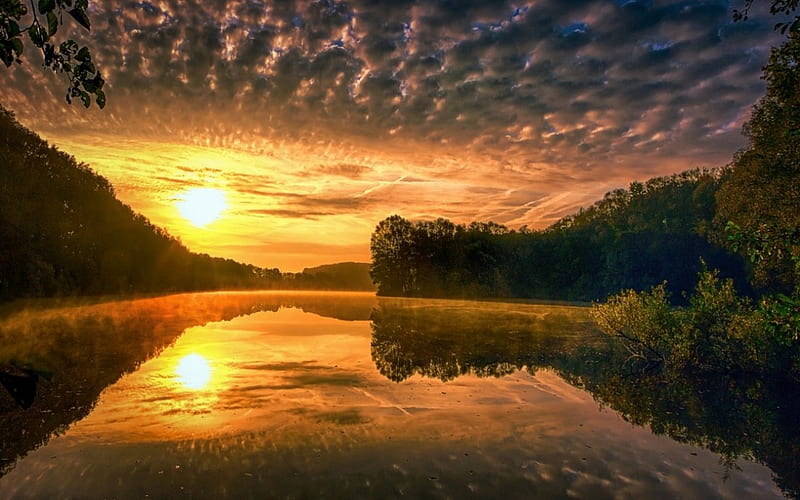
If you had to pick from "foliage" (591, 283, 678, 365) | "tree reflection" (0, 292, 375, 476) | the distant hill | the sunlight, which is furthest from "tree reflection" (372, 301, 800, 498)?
the distant hill

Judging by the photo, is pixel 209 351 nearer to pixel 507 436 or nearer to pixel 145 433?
pixel 145 433

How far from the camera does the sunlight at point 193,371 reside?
18.7 m

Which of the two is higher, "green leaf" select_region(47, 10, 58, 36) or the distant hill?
the distant hill

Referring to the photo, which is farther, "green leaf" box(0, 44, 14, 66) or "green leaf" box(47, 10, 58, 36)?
"green leaf" box(0, 44, 14, 66)

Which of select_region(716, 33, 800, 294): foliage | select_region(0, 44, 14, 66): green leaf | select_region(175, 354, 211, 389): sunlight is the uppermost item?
select_region(716, 33, 800, 294): foliage

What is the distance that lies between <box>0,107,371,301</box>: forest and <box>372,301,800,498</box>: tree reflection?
1688 inches

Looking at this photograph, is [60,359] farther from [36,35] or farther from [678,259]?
[678,259]

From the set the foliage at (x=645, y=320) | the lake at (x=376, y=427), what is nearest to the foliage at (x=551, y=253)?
the foliage at (x=645, y=320)

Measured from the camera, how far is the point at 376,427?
13648 mm

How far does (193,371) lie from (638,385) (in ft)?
61.4

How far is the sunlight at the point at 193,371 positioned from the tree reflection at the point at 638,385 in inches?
294

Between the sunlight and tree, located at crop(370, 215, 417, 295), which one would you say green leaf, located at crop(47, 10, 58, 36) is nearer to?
the sunlight

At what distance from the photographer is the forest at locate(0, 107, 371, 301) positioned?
5138cm

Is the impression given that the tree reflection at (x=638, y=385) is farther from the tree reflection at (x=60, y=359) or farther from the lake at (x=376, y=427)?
the tree reflection at (x=60, y=359)
